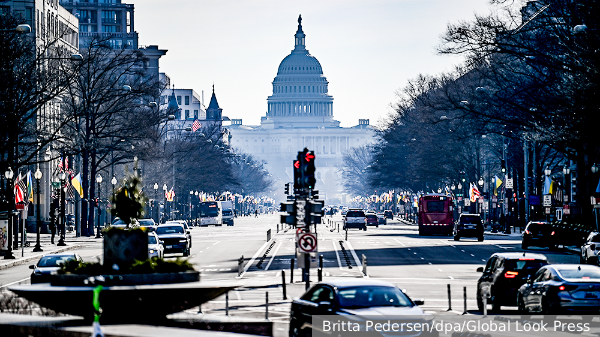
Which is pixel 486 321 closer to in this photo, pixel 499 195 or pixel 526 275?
pixel 526 275

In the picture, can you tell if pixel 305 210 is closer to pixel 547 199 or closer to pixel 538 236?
pixel 538 236

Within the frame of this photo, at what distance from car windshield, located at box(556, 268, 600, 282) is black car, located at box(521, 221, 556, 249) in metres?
35.5

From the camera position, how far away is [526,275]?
94.5 feet

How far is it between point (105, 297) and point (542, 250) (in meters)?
44.1

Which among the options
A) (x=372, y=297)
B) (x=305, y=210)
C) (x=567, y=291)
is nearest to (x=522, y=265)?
(x=567, y=291)

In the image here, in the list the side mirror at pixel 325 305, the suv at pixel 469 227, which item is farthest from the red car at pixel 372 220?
the side mirror at pixel 325 305

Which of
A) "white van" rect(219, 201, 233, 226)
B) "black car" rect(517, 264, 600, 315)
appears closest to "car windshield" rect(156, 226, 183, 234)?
"black car" rect(517, 264, 600, 315)

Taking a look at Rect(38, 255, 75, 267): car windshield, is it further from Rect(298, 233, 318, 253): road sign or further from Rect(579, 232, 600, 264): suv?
Rect(579, 232, 600, 264): suv

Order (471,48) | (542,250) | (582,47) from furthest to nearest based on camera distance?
(542,250) → (471,48) → (582,47)

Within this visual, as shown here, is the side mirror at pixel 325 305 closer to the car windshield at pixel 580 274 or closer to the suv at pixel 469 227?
the car windshield at pixel 580 274

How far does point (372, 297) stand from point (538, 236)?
4254 cm

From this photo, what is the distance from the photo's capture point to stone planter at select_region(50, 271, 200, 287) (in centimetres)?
1989

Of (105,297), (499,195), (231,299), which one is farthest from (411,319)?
(499,195)

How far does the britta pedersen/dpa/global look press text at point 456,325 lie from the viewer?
1822 cm
